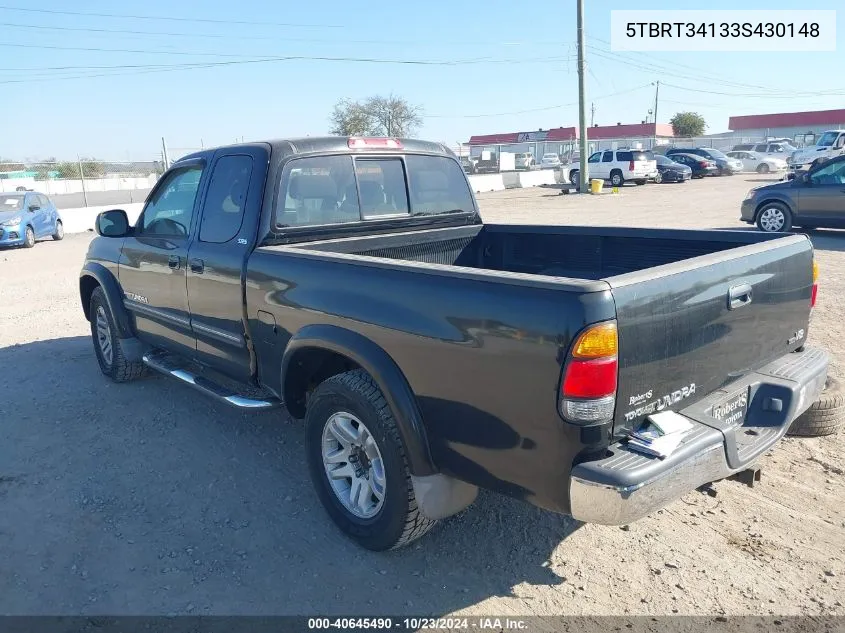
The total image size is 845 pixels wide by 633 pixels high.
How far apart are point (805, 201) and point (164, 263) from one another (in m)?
11.9

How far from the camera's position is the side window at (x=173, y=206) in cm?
446

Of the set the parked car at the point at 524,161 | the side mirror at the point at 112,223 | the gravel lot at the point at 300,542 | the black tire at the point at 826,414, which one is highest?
the parked car at the point at 524,161

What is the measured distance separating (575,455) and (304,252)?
1763mm

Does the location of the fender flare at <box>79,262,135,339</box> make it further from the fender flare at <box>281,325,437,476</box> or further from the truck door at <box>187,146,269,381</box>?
the fender flare at <box>281,325,437,476</box>

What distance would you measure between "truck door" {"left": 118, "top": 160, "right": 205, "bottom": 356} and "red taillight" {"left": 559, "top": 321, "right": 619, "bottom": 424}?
2912mm

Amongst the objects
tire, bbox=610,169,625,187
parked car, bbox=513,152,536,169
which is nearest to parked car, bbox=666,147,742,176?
tire, bbox=610,169,625,187

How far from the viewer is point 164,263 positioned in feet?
15.0

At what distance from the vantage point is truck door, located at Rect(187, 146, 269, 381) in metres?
3.83

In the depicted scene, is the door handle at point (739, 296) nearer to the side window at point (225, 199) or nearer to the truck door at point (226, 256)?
the truck door at point (226, 256)

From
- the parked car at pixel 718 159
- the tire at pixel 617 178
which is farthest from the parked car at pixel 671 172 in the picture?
the parked car at pixel 718 159

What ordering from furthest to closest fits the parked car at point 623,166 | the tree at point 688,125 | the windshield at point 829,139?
the tree at point 688,125, the windshield at point 829,139, the parked car at point 623,166

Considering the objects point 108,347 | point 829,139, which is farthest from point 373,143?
point 829,139

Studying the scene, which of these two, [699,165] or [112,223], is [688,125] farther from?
[112,223]

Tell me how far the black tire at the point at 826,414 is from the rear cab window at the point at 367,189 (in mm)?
2587
